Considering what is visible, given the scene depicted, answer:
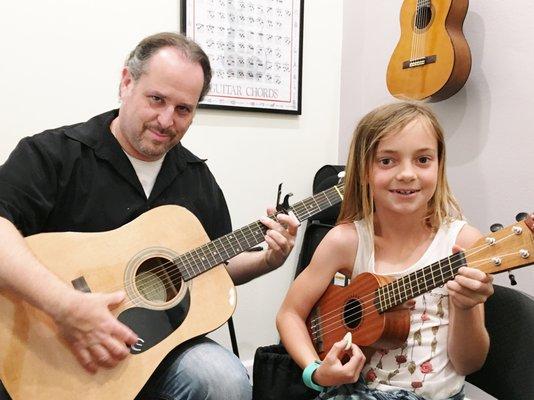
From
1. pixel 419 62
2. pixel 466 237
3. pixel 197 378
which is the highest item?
pixel 419 62

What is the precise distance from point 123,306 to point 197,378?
259 mm

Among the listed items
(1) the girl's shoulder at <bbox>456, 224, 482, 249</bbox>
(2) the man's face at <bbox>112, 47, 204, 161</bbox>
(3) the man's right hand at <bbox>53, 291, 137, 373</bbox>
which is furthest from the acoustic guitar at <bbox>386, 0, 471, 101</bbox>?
(3) the man's right hand at <bbox>53, 291, 137, 373</bbox>

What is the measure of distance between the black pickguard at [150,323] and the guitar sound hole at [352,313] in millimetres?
410

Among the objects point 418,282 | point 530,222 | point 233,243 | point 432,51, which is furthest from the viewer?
point 432,51

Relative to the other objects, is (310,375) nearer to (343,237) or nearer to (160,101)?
(343,237)

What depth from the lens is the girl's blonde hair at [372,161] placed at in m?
1.27

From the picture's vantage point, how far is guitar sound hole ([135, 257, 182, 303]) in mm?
1367

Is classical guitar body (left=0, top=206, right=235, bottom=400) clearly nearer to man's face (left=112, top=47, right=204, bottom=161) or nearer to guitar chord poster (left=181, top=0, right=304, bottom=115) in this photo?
man's face (left=112, top=47, right=204, bottom=161)

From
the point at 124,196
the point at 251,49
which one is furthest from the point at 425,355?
the point at 251,49

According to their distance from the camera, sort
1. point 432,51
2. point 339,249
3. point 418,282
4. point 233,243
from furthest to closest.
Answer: point 432,51
point 233,243
point 339,249
point 418,282

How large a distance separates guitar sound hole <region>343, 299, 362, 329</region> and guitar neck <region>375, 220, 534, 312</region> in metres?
0.08

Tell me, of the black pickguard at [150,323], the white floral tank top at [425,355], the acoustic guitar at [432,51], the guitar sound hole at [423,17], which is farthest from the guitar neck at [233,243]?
the guitar sound hole at [423,17]

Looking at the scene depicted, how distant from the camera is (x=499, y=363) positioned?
1.19 m

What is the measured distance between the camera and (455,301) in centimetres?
107
